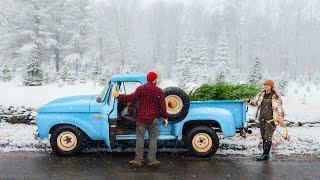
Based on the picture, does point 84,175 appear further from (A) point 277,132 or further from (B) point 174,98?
(A) point 277,132

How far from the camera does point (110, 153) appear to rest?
9586 millimetres

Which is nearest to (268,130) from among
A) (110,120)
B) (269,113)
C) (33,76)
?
(269,113)

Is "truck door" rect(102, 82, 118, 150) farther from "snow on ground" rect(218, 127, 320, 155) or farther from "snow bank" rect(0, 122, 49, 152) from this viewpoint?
"snow on ground" rect(218, 127, 320, 155)

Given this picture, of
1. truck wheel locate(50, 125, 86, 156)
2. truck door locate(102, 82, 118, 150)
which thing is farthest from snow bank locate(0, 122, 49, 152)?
truck door locate(102, 82, 118, 150)

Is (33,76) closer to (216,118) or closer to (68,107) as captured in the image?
(68,107)

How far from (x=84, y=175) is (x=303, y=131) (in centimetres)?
707

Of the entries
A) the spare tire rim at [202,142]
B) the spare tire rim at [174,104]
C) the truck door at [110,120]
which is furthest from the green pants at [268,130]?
the truck door at [110,120]

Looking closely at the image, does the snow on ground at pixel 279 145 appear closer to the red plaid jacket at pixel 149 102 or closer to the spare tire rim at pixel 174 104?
the spare tire rim at pixel 174 104

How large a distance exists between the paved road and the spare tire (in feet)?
3.04

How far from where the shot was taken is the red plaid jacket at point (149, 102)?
332 inches

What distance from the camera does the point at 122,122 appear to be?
9219 mm

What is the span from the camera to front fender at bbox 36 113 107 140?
30.1 feet

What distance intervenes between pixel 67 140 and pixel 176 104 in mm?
2486

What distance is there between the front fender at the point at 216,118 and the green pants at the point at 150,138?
0.75m
